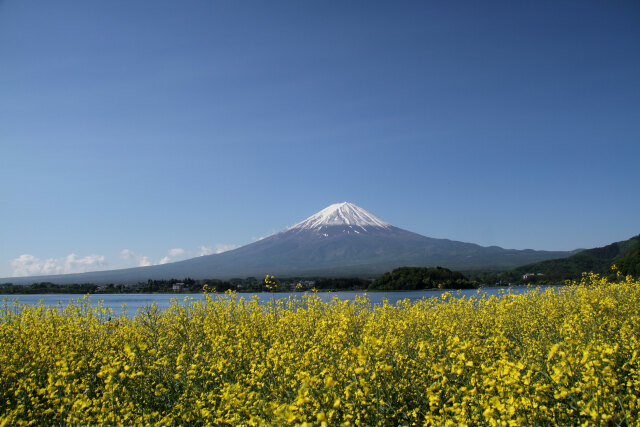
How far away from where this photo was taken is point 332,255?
158m

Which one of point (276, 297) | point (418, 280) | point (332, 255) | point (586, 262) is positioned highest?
point (332, 255)

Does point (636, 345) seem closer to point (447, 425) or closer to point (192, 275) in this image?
point (447, 425)

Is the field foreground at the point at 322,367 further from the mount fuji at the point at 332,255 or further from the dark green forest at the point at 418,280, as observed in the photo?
the mount fuji at the point at 332,255

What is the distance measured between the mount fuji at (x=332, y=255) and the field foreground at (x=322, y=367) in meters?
106

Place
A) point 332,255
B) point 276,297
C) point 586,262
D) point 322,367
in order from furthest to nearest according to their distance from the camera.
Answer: point 332,255 < point 586,262 < point 276,297 < point 322,367

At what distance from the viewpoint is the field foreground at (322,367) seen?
3.29 meters

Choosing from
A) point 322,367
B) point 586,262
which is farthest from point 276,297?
point 586,262

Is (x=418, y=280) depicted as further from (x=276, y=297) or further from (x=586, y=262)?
(x=276, y=297)

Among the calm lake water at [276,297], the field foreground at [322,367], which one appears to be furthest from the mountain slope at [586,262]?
the field foreground at [322,367]

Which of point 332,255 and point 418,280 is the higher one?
point 332,255

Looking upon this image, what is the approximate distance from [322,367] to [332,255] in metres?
153

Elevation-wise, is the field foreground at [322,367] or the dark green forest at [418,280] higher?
the field foreground at [322,367]

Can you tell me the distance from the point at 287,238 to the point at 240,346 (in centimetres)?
17088

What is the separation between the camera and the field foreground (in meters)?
3.29
